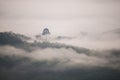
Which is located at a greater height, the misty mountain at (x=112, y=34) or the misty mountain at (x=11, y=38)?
the misty mountain at (x=11, y=38)

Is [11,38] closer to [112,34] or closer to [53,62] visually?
[53,62]

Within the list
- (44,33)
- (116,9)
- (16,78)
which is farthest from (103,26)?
(16,78)

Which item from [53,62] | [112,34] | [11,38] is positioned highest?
[11,38]

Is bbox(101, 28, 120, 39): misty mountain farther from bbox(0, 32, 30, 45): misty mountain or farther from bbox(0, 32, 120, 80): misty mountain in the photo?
bbox(0, 32, 30, 45): misty mountain

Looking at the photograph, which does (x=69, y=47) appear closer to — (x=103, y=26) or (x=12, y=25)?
(x=103, y=26)

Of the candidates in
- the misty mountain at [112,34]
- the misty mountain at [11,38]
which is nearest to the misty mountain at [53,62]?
the misty mountain at [11,38]

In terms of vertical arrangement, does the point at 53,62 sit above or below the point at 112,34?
below

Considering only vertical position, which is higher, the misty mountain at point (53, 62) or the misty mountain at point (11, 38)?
the misty mountain at point (11, 38)

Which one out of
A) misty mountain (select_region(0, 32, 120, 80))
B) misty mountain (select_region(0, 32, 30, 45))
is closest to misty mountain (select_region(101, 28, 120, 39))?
misty mountain (select_region(0, 32, 120, 80))

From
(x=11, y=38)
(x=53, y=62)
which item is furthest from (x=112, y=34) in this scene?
(x=11, y=38)

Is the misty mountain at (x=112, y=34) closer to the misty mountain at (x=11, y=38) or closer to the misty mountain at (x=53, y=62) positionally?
the misty mountain at (x=53, y=62)

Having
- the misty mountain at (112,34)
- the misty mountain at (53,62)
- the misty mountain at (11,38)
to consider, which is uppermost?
the misty mountain at (11,38)
